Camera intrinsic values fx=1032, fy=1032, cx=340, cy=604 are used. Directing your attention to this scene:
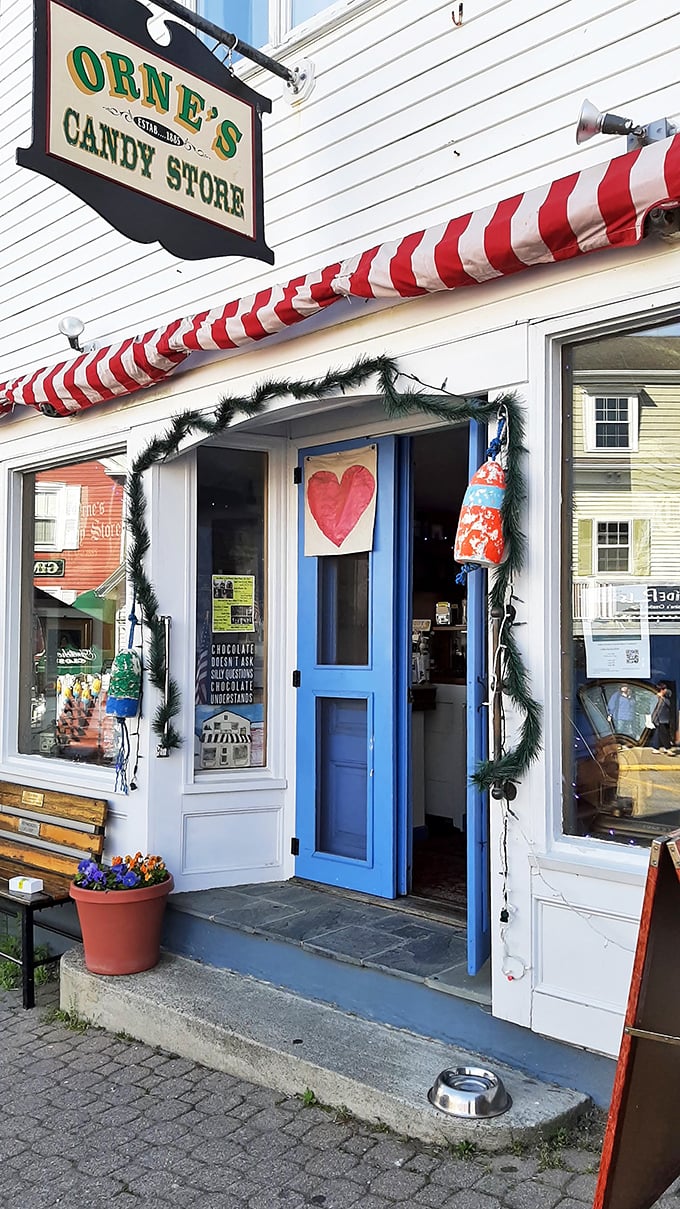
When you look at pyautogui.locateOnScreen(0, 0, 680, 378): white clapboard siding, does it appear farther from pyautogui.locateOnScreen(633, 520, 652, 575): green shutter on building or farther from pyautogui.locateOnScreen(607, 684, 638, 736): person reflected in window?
pyautogui.locateOnScreen(607, 684, 638, 736): person reflected in window

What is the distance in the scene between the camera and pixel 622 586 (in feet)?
12.4

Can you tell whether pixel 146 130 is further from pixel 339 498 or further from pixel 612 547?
pixel 612 547

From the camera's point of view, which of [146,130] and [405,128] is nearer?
[146,130]

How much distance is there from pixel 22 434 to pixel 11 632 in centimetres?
128

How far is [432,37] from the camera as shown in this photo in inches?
173

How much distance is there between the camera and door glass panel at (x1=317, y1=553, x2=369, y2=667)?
5320mm

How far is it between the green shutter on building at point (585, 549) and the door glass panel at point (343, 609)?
164 centimetres

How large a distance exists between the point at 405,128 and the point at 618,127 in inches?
51.2

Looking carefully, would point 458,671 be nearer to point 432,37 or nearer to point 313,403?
point 313,403

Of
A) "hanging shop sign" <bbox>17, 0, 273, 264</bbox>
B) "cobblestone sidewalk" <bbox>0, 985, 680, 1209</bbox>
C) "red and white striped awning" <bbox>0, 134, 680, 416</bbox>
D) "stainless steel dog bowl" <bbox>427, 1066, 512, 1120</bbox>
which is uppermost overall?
"hanging shop sign" <bbox>17, 0, 273, 264</bbox>

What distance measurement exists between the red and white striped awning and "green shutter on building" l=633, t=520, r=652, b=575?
0.98 m

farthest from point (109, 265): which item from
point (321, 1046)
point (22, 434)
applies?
point (321, 1046)

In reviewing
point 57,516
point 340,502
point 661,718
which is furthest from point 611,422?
point 57,516

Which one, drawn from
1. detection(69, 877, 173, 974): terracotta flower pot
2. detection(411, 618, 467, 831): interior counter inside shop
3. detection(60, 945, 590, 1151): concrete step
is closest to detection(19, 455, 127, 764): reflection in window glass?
detection(69, 877, 173, 974): terracotta flower pot
